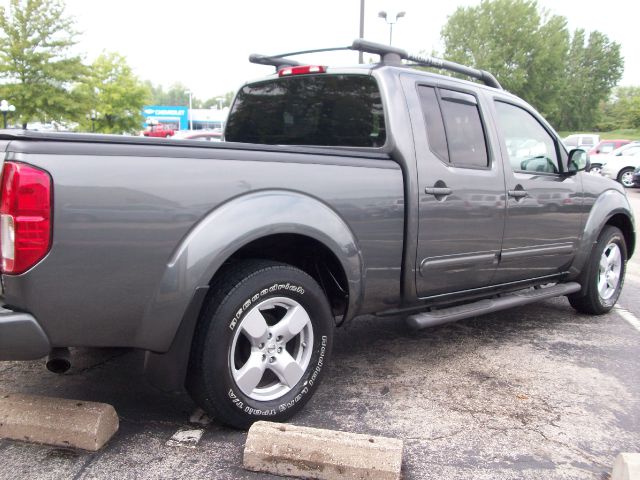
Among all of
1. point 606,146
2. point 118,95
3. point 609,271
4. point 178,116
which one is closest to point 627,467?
point 609,271

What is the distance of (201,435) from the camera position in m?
2.76

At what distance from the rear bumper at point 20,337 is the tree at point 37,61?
29570 millimetres

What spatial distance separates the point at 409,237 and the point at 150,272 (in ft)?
5.04

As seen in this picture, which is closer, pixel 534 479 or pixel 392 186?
pixel 534 479

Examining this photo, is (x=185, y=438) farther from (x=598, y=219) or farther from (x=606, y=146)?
(x=606, y=146)

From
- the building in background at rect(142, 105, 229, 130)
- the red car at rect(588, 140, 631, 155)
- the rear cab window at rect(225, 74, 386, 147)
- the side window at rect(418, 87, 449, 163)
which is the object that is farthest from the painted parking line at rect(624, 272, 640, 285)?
the building in background at rect(142, 105, 229, 130)

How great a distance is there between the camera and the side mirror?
4.50 metres

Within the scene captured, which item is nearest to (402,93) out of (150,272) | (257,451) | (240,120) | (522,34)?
(240,120)

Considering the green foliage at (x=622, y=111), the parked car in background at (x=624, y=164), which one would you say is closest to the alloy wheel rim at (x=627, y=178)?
the parked car in background at (x=624, y=164)

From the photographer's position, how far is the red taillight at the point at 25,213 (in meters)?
2.14

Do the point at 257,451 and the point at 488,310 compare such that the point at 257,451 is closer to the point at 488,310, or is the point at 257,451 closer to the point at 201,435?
the point at 201,435

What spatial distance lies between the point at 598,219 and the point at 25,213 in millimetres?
4271

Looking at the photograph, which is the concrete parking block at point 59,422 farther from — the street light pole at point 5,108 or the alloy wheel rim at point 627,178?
the street light pole at point 5,108

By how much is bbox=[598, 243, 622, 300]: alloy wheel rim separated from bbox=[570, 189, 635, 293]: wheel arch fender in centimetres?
22
